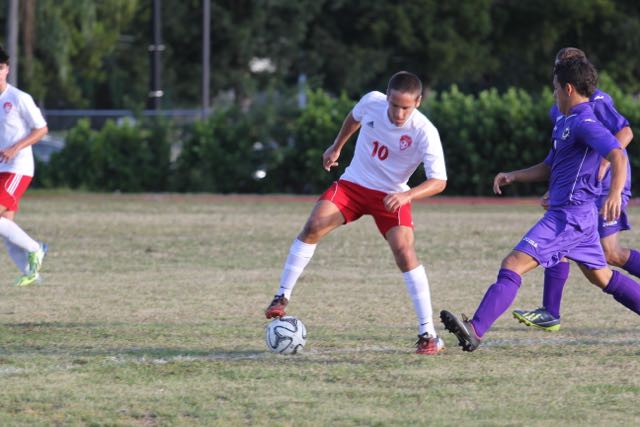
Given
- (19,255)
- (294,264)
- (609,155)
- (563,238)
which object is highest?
(609,155)

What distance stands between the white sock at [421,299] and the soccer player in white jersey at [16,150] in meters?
3.81

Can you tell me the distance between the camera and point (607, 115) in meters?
8.26

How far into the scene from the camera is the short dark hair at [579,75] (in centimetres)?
748

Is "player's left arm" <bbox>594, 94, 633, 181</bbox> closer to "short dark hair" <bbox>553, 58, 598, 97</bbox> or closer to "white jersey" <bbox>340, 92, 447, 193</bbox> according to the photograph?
"short dark hair" <bbox>553, 58, 598, 97</bbox>

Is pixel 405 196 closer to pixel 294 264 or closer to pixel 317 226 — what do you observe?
pixel 317 226

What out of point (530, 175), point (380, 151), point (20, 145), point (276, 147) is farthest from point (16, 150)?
point (276, 147)

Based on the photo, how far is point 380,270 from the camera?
41.2ft

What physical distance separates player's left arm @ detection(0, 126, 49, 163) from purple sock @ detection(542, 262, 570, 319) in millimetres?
4139

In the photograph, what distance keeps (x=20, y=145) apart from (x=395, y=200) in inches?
153

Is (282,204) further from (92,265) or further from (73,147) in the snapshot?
(92,265)

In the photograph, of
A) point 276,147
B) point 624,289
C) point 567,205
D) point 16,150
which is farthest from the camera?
point 276,147

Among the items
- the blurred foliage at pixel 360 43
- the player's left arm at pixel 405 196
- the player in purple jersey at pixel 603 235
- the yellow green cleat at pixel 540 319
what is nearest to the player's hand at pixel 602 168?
the player in purple jersey at pixel 603 235

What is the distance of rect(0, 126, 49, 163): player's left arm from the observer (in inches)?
398

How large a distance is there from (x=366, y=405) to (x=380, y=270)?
636 centimetres
